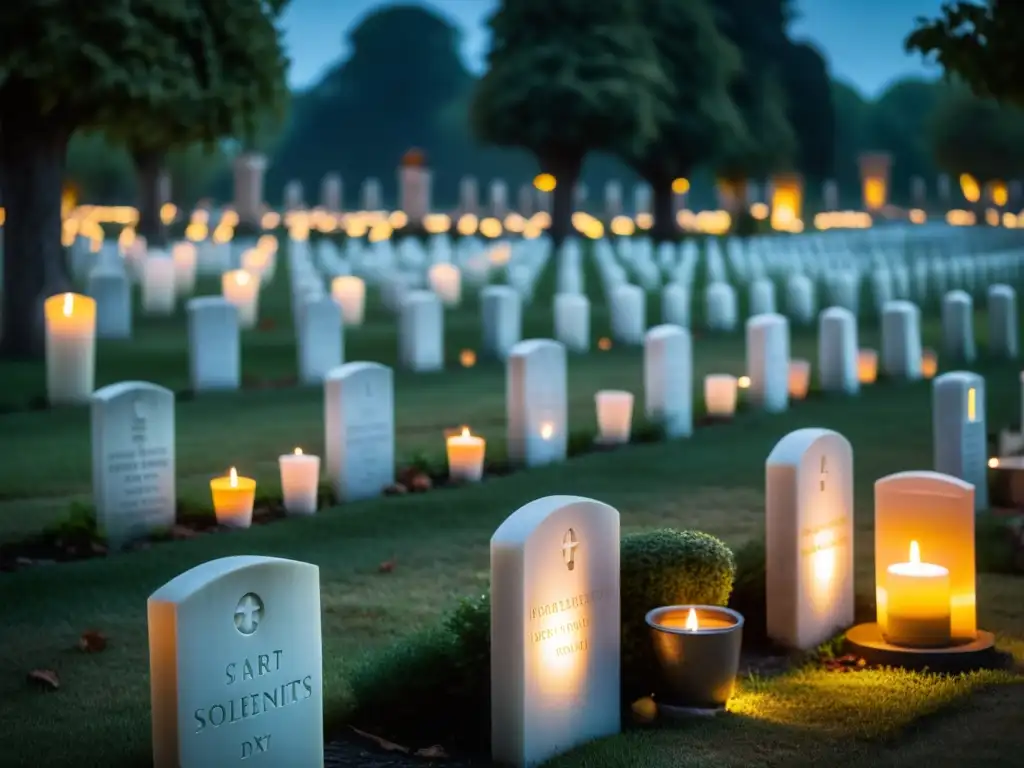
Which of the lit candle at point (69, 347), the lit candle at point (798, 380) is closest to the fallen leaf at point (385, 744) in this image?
the lit candle at point (69, 347)

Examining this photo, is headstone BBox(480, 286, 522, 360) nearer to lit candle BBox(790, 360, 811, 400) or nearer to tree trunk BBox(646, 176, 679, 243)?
lit candle BBox(790, 360, 811, 400)

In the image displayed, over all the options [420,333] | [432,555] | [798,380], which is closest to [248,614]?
[432,555]

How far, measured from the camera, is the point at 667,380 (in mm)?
13469

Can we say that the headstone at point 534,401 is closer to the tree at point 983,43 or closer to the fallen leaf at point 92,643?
the tree at point 983,43

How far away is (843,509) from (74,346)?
8513mm

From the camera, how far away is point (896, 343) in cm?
1766

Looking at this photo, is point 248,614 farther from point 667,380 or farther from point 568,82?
point 568,82

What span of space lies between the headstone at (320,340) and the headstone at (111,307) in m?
4.51

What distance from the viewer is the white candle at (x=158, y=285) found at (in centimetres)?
2356

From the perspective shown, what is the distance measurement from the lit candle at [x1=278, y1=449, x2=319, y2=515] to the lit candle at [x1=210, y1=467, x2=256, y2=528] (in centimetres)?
40

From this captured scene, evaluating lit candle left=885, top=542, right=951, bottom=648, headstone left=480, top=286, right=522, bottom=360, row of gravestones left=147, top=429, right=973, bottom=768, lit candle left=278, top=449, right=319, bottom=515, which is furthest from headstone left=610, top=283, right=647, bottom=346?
lit candle left=885, top=542, right=951, bottom=648

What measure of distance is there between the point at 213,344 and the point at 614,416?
4.62 metres

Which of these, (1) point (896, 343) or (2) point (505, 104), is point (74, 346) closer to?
(1) point (896, 343)

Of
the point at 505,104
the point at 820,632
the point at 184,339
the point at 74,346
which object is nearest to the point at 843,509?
the point at 820,632
